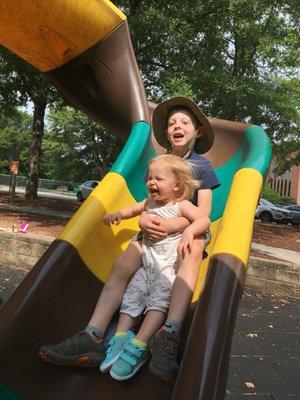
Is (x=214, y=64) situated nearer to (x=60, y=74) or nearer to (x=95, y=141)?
(x=60, y=74)

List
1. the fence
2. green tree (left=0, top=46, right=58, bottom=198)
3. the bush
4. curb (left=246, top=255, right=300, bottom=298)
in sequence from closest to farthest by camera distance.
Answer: curb (left=246, top=255, right=300, bottom=298), green tree (left=0, top=46, right=58, bottom=198), the bush, the fence

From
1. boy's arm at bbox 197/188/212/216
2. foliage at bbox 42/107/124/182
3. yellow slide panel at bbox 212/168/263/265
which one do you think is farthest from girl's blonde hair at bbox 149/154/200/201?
foliage at bbox 42/107/124/182

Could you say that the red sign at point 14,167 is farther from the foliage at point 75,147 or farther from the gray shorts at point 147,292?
the foliage at point 75,147

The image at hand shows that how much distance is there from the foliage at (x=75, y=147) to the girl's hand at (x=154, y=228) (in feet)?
96.2

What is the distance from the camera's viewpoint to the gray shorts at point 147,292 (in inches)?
93.4

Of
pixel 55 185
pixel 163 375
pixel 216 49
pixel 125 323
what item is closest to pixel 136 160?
pixel 125 323

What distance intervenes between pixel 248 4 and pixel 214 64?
1.71 metres

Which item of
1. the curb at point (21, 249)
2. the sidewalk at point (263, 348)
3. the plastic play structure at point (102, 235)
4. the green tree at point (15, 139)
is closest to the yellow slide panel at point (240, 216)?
the plastic play structure at point (102, 235)

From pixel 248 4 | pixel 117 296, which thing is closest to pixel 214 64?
pixel 248 4

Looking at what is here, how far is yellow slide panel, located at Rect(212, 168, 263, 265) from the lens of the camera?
7.78 feet

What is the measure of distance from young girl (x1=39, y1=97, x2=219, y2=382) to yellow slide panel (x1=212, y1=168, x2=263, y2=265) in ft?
0.43

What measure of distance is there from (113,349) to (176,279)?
457mm

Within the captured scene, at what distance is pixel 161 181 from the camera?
2588mm

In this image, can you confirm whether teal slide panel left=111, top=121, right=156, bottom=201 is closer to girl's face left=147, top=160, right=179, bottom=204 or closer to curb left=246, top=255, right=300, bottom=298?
girl's face left=147, top=160, right=179, bottom=204
